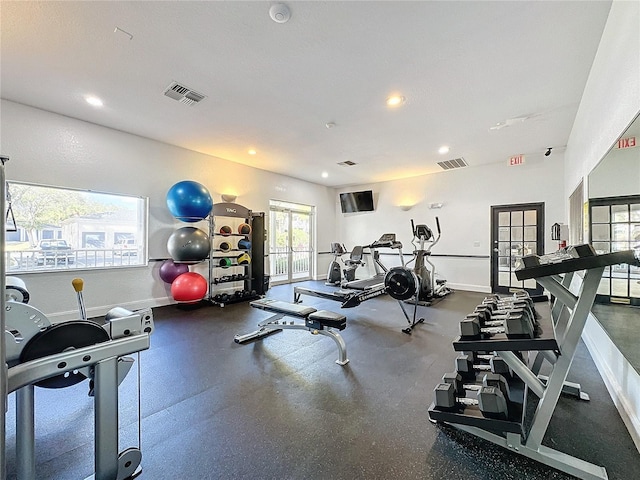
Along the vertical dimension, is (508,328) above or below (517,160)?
below

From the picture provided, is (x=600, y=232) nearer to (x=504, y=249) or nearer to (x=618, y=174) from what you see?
(x=618, y=174)

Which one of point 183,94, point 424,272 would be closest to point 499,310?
point 424,272

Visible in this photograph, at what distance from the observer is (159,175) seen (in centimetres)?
500

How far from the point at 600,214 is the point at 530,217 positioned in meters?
3.83

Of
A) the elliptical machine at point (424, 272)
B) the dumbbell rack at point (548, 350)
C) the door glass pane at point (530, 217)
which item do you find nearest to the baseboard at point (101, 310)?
the elliptical machine at point (424, 272)

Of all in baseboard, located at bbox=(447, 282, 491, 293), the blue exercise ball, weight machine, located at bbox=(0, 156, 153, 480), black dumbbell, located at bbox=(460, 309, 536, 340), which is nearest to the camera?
weight machine, located at bbox=(0, 156, 153, 480)

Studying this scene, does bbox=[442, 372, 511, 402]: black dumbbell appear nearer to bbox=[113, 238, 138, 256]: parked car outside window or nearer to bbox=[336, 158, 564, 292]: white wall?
bbox=[113, 238, 138, 256]: parked car outside window

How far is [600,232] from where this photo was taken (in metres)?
2.65

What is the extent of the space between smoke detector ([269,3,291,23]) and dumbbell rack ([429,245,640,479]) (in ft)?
7.99

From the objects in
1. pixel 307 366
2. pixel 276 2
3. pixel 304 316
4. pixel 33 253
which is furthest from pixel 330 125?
pixel 33 253

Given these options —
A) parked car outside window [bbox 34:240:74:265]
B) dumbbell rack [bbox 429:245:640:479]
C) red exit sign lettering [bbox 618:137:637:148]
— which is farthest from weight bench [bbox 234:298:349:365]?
parked car outside window [bbox 34:240:74:265]

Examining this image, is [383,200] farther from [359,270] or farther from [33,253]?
[33,253]

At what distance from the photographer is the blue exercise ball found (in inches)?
181

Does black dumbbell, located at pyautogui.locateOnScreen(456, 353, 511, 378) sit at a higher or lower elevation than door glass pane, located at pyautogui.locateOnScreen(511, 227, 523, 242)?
lower
